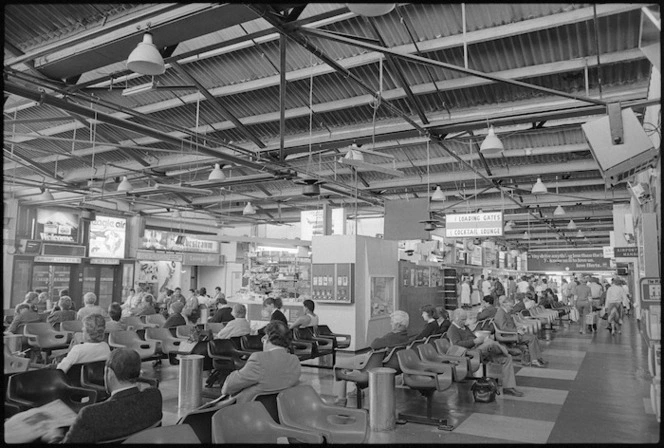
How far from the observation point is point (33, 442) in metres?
2.75

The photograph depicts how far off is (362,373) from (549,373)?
14.6ft

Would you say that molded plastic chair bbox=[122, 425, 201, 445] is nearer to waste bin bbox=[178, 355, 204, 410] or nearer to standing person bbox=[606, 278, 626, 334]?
waste bin bbox=[178, 355, 204, 410]

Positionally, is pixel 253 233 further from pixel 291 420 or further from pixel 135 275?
pixel 291 420

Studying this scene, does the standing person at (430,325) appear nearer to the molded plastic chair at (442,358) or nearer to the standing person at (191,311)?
the molded plastic chair at (442,358)

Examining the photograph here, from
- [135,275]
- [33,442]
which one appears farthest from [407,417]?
[135,275]

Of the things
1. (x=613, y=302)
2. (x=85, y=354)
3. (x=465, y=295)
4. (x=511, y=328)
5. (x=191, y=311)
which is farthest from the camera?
(x=465, y=295)

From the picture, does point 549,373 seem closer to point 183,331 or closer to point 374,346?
point 374,346

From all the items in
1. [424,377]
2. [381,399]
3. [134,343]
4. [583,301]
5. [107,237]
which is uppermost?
[107,237]

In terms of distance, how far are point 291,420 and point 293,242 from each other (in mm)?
9294

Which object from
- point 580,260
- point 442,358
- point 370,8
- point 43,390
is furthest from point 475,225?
point 580,260

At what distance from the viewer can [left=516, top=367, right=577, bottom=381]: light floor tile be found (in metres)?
8.27

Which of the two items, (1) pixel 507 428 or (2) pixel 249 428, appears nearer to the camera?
(2) pixel 249 428

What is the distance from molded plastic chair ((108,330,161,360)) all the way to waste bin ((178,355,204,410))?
5.84 ft

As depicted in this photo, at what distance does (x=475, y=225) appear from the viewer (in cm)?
1111
